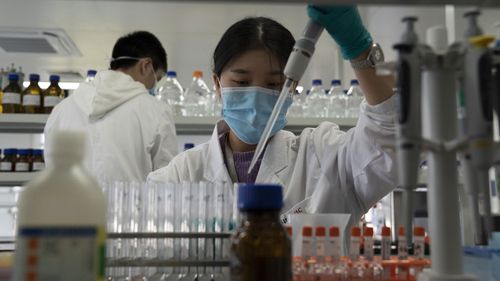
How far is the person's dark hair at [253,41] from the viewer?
Result: 1492 millimetres

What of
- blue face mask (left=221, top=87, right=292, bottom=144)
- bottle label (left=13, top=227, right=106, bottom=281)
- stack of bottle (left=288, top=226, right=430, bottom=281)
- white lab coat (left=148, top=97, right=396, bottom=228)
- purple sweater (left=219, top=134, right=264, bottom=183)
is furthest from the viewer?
purple sweater (left=219, top=134, right=264, bottom=183)

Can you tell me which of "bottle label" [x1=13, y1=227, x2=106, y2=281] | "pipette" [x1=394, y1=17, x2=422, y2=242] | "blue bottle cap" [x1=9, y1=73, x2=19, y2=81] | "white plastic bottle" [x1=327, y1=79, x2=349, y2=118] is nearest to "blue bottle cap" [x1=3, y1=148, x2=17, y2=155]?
"blue bottle cap" [x1=9, y1=73, x2=19, y2=81]

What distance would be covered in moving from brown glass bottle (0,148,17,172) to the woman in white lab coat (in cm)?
149

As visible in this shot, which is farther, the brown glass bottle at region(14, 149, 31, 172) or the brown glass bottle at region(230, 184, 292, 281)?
the brown glass bottle at region(14, 149, 31, 172)

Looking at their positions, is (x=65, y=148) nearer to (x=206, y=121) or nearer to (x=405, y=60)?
(x=405, y=60)

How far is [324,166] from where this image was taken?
1519 mm

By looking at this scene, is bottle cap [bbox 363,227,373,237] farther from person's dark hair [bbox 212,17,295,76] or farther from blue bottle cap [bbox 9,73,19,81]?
blue bottle cap [bbox 9,73,19,81]

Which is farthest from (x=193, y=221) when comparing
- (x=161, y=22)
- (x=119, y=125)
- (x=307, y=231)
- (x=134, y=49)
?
(x=161, y=22)

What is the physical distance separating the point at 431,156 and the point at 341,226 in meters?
0.29

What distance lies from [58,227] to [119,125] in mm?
1979

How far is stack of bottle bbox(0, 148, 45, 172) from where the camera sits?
2.73 metres

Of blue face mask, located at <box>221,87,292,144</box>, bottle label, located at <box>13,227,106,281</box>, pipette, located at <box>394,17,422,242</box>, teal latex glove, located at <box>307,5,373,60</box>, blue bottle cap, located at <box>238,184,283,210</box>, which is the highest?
teal latex glove, located at <box>307,5,373,60</box>

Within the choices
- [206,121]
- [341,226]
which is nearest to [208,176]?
[341,226]

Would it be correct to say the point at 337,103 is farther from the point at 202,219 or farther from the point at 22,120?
the point at 202,219
